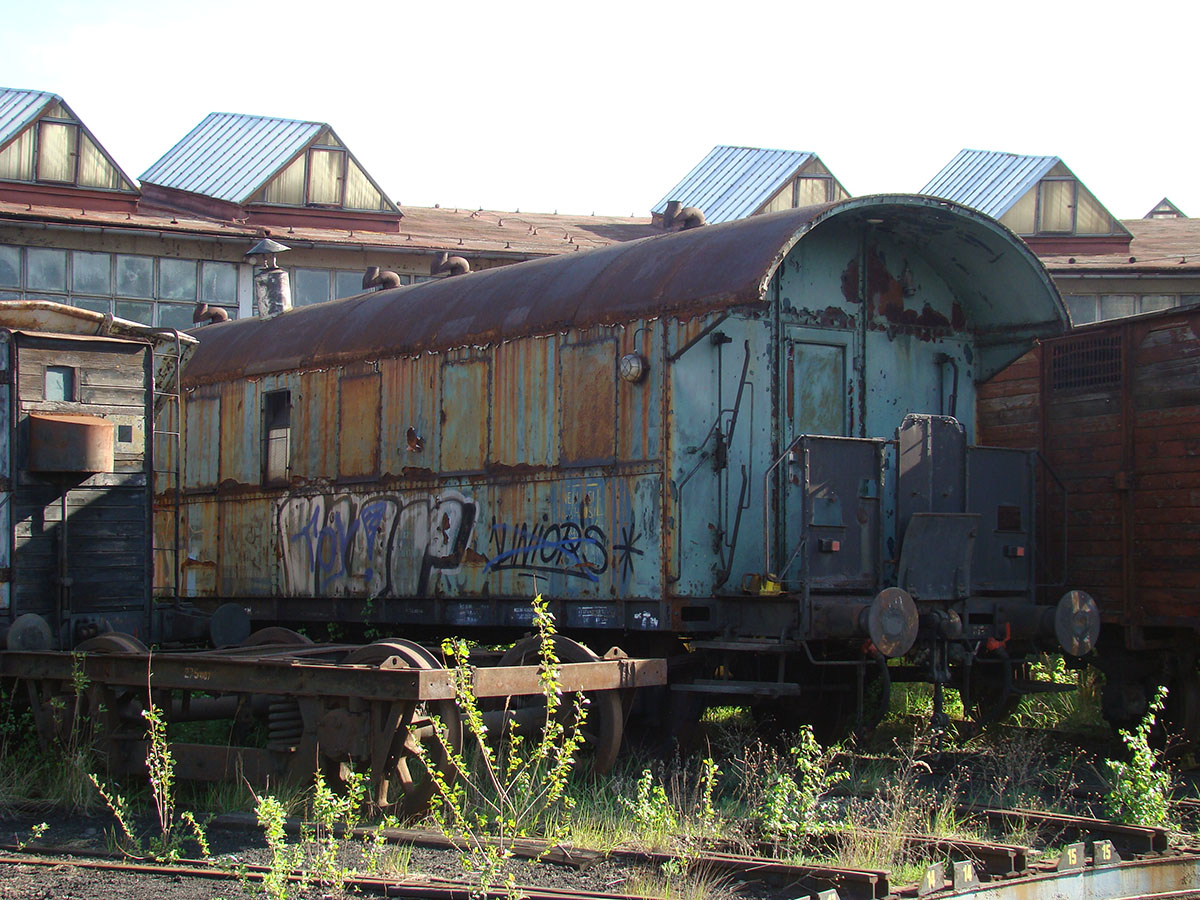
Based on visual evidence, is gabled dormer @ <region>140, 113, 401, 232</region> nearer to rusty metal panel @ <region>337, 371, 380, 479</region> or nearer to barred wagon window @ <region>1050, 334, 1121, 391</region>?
rusty metal panel @ <region>337, 371, 380, 479</region>

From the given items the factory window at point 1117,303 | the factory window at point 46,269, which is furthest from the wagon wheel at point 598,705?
the factory window at point 1117,303

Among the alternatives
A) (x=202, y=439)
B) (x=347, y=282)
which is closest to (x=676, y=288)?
(x=202, y=439)

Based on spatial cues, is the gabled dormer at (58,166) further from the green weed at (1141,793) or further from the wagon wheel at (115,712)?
the green weed at (1141,793)

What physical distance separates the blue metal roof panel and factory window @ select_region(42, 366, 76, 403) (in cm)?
2224

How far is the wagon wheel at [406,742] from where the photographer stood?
325 inches

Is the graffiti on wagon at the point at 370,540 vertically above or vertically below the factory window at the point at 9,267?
below

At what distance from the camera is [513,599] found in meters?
11.6

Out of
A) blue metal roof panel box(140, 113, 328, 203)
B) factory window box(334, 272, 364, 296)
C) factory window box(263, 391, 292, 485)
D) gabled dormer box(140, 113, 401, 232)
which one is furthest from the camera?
blue metal roof panel box(140, 113, 328, 203)

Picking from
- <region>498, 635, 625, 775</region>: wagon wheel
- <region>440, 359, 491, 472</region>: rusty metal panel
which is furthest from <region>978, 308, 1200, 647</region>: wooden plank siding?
<region>440, 359, 491, 472</region>: rusty metal panel

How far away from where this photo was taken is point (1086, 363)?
1206 centimetres

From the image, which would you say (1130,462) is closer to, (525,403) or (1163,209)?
(525,403)

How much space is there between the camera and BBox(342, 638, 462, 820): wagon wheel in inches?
325

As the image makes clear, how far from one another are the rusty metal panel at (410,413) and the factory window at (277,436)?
160 centimetres

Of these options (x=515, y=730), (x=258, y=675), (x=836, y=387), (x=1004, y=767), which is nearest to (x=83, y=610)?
(x=258, y=675)
